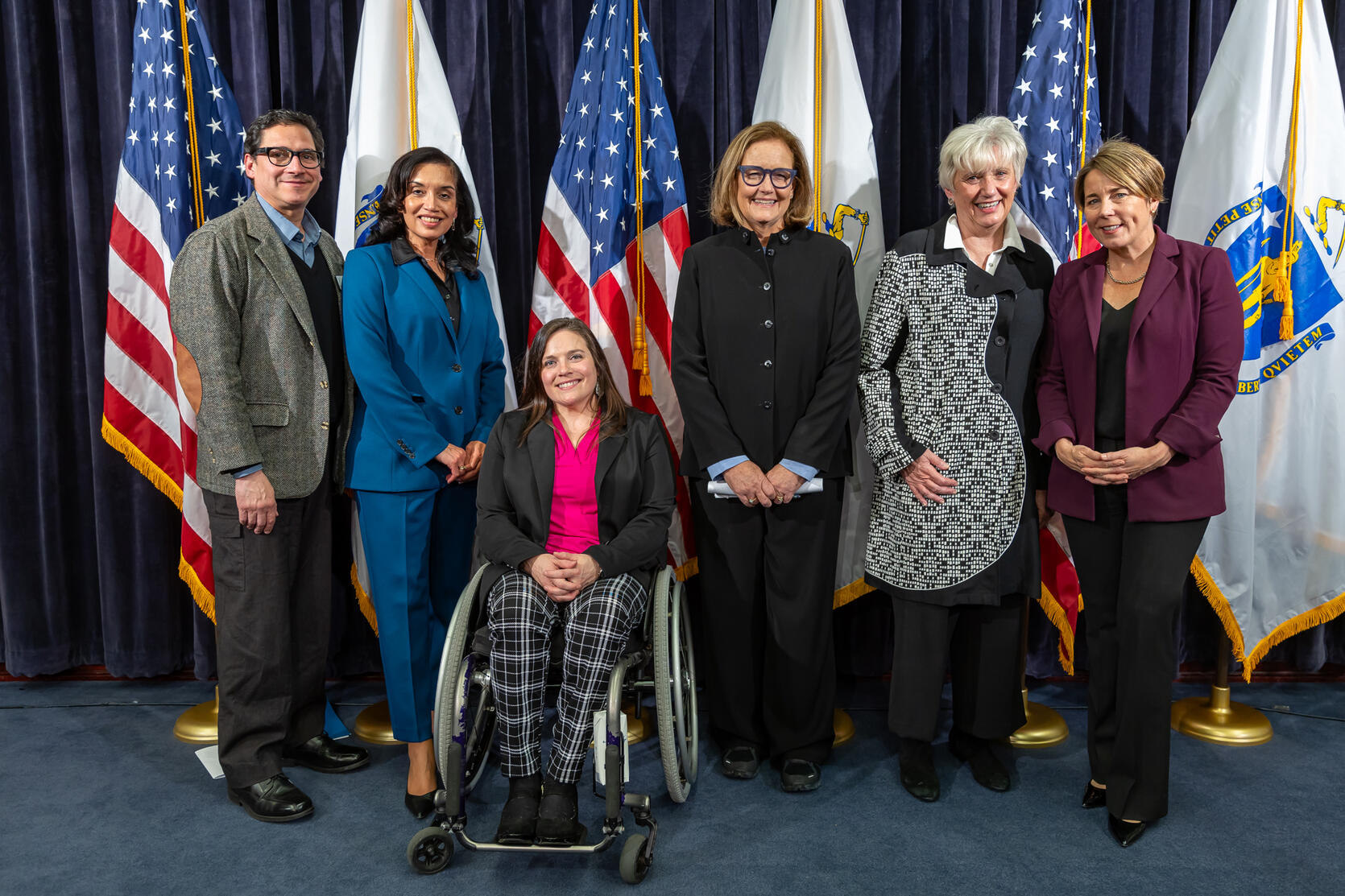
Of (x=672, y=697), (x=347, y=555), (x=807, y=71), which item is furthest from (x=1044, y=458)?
(x=347, y=555)

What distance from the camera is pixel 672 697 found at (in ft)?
7.52

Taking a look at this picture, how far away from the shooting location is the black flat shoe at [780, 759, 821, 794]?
2533 mm

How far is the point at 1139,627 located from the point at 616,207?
194 cm

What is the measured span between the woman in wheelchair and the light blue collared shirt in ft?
2.18

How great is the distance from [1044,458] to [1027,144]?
106 cm

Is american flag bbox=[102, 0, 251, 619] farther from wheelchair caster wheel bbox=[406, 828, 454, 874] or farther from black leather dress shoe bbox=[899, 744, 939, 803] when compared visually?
black leather dress shoe bbox=[899, 744, 939, 803]

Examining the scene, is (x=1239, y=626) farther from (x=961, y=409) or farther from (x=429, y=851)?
(x=429, y=851)

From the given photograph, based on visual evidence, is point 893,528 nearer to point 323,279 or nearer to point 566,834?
point 566,834

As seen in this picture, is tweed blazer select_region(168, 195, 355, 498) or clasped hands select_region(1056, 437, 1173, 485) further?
tweed blazer select_region(168, 195, 355, 498)

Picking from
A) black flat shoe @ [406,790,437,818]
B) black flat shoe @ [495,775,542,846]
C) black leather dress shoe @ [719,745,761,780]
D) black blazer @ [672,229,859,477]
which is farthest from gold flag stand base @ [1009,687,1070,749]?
black flat shoe @ [406,790,437,818]

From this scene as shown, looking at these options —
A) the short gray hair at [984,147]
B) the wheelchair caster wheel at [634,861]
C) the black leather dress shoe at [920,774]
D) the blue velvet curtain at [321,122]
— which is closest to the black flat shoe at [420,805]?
the wheelchair caster wheel at [634,861]

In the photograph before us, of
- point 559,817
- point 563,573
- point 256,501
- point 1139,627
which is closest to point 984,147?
point 1139,627

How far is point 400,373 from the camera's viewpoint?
A: 8.17ft

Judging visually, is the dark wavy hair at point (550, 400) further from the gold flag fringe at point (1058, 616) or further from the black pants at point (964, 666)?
the gold flag fringe at point (1058, 616)
